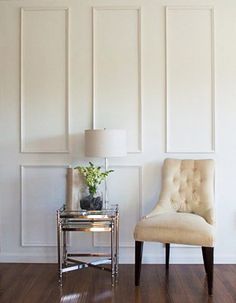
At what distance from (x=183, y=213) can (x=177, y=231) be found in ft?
1.29

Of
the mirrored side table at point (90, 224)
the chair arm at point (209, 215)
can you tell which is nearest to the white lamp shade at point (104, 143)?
the mirrored side table at point (90, 224)

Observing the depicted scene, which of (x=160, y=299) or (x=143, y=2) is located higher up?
(x=143, y=2)

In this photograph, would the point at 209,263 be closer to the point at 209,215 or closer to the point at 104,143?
the point at 209,215

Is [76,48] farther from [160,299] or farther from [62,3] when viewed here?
[160,299]

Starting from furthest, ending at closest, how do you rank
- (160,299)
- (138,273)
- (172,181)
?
(172,181) → (138,273) → (160,299)

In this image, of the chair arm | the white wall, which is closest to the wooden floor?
the white wall

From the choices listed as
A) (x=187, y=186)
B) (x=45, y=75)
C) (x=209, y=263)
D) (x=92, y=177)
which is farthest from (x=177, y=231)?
(x=45, y=75)

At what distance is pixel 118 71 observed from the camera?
346 centimetres

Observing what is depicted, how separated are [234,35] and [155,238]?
2.12 m

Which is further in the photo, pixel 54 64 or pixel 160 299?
pixel 54 64

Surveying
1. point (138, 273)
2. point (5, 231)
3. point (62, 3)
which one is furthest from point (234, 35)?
point (5, 231)

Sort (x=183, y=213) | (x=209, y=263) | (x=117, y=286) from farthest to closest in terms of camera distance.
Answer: (x=183, y=213)
(x=117, y=286)
(x=209, y=263)

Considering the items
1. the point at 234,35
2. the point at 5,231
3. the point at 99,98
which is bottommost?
the point at 5,231

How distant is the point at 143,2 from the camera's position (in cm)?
345
